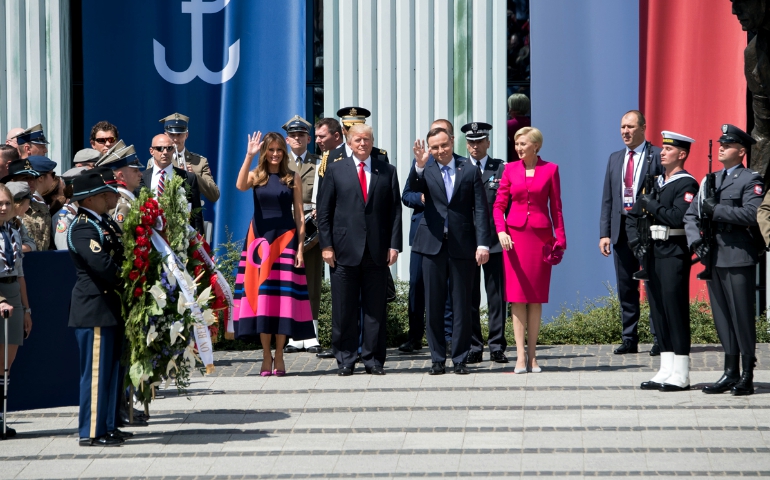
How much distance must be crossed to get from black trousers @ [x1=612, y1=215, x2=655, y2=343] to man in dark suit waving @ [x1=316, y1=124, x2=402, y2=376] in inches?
84.9

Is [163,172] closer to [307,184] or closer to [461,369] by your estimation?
[307,184]

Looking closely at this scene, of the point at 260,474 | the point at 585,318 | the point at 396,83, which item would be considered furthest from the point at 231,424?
the point at 396,83

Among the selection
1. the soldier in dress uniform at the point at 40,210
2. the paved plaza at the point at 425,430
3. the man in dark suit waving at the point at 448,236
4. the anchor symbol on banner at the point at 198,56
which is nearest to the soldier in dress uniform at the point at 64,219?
Result: the soldier in dress uniform at the point at 40,210

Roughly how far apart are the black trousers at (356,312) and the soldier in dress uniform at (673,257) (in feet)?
7.22

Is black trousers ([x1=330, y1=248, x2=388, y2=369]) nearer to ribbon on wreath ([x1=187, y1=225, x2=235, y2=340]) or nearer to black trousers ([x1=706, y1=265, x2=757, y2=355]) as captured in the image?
ribbon on wreath ([x1=187, y1=225, x2=235, y2=340])

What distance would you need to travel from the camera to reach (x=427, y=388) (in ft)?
29.2

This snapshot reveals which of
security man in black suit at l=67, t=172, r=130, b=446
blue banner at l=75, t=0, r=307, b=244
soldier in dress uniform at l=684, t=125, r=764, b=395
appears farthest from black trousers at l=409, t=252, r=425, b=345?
security man in black suit at l=67, t=172, r=130, b=446

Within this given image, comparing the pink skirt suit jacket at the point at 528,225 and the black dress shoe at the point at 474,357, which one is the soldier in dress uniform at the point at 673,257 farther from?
the black dress shoe at the point at 474,357

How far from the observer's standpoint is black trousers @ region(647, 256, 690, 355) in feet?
28.5

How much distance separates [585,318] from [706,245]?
3.31 m

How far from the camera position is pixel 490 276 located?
1026 centimetres

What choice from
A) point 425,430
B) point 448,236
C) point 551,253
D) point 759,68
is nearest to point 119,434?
point 425,430

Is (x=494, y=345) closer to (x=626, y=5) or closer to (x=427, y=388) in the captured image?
(x=427, y=388)

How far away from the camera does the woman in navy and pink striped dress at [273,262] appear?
964 cm
